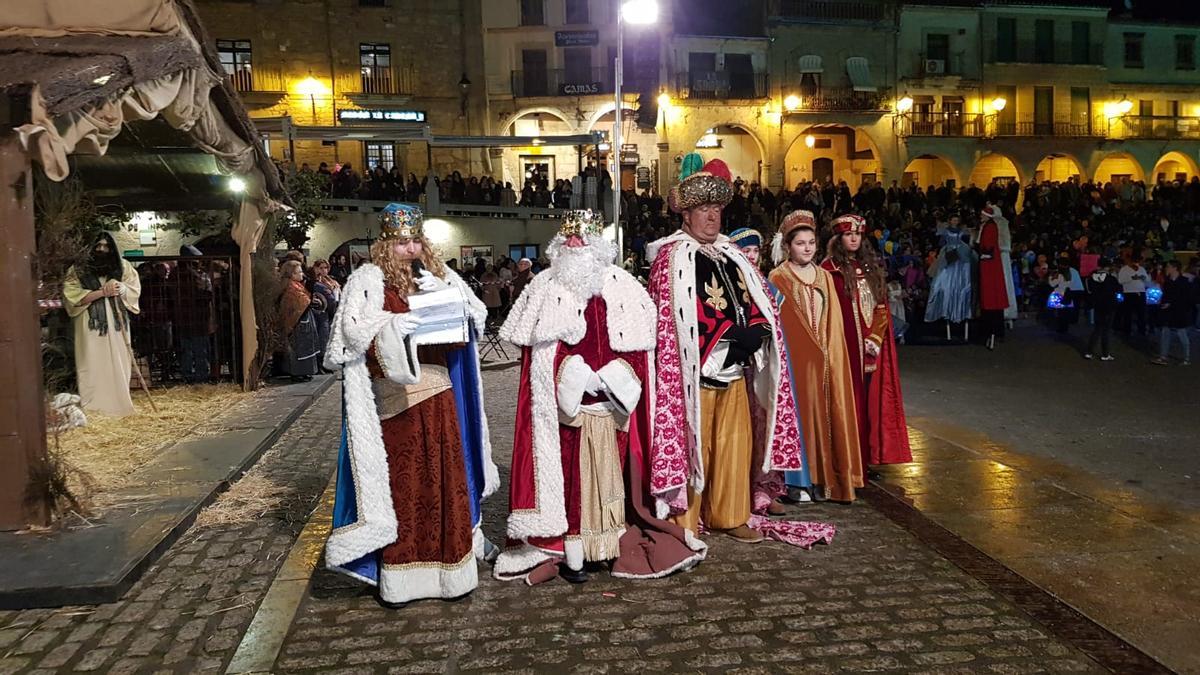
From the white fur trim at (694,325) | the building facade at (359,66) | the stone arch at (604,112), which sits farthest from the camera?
the stone arch at (604,112)

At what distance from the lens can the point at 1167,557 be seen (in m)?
4.95

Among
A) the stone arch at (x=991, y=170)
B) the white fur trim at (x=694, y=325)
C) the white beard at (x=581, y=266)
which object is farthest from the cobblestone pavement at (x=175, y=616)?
the stone arch at (x=991, y=170)

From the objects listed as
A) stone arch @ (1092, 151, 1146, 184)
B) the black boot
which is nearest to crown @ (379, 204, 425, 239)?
the black boot

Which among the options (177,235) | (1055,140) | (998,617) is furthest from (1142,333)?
(1055,140)

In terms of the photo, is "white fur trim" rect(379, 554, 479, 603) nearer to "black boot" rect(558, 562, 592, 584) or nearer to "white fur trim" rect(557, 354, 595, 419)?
"black boot" rect(558, 562, 592, 584)

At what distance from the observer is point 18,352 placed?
5.30 metres

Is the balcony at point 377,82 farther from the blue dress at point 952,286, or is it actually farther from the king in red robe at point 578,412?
the king in red robe at point 578,412

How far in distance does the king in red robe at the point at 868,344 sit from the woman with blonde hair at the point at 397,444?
3198 millimetres

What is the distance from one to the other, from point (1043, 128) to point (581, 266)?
130 feet

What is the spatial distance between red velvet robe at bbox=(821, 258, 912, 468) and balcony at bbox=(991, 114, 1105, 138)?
35215mm

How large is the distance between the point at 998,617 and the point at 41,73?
19.2 ft

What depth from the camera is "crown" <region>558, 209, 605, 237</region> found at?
475 cm

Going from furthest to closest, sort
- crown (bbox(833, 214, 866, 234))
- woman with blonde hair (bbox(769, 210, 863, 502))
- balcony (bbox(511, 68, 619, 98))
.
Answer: balcony (bbox(511, 68, 619, 98)) → crown (bbox(833, 214, 866, 234)) → woman with blonde hair (bbox(769, 210, 863, 502))

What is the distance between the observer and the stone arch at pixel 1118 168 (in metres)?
39.8
